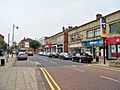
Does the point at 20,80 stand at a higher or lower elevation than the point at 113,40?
lower

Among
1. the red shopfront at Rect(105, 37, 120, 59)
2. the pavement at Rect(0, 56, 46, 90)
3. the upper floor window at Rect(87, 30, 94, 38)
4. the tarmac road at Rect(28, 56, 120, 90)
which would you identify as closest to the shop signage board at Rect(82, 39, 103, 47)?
the upper floor window at Rect(87, 30, 94, 38)

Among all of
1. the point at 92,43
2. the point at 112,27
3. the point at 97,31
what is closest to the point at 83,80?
the point at 112,27

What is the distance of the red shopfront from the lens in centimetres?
4000

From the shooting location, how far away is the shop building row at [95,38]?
40.5 meters

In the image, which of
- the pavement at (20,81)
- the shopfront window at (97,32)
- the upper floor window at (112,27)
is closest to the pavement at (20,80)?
the pavement at (20,81)

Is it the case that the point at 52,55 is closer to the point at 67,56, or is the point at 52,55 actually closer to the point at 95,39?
the point at 67,56

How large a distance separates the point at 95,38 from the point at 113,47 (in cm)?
791

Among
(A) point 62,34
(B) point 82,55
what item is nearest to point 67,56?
(B) point 82,55

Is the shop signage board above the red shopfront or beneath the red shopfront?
above

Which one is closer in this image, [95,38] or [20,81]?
[20,81]

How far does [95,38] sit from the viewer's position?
4922 centimetres

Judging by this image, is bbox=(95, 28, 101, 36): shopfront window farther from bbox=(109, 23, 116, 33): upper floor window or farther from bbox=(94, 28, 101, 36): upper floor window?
bbox=(109, 23, 116, 33): upper floor window

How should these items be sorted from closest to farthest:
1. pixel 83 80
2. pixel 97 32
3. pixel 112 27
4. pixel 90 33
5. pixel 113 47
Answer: pixel 83 80
pixel 113 47
pixel 112 27
pixel 97 32
pixel 90 33

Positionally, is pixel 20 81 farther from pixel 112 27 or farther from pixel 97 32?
pixel 97 32
